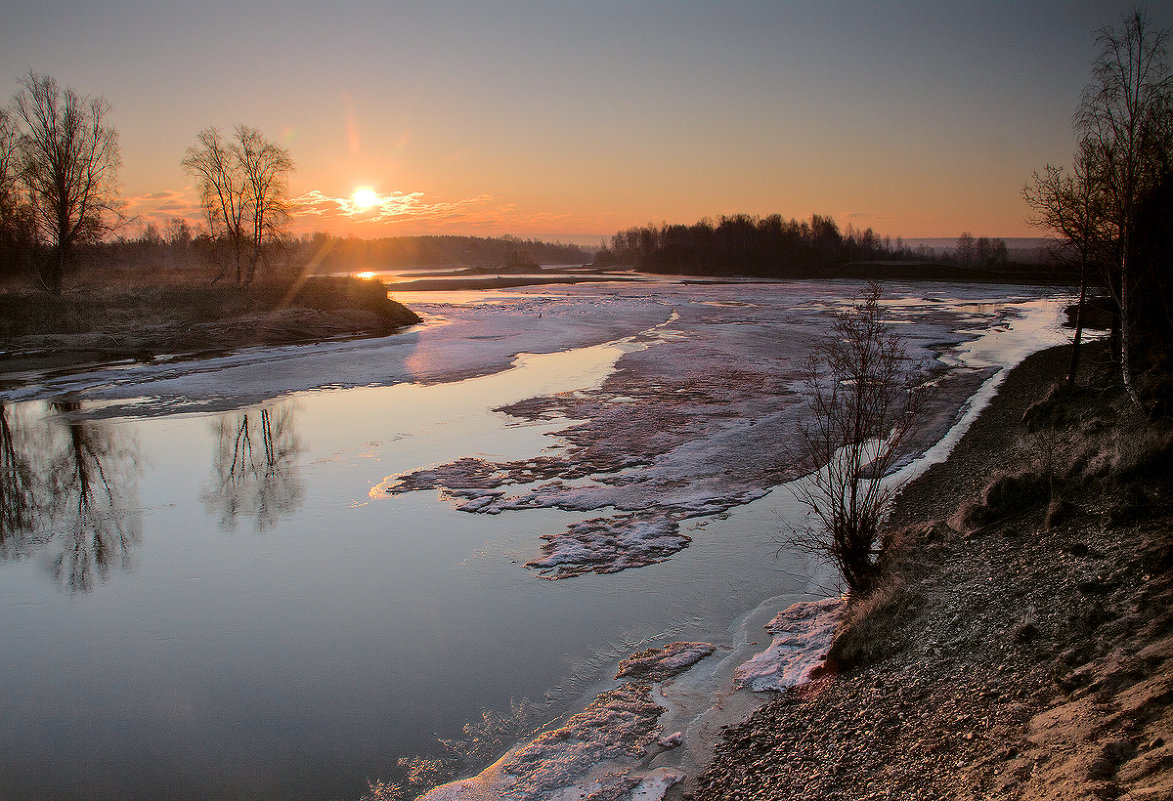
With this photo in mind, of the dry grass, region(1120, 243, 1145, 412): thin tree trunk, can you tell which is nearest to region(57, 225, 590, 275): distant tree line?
the dry grass

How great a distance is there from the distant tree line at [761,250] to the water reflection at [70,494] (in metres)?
100.0

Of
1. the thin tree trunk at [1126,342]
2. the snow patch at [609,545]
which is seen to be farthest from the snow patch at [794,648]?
the thin tree trunk at [1126,342]

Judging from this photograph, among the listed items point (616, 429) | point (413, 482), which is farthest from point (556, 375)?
point (413, 482)

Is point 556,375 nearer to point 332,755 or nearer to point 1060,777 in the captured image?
point 332,755

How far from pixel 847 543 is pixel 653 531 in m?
2.92

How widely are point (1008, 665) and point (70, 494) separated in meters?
14.1

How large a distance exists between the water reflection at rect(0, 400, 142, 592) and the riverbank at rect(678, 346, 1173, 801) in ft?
29.3

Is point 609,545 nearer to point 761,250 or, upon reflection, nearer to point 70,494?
point 70,494

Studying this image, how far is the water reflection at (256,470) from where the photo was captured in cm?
1111

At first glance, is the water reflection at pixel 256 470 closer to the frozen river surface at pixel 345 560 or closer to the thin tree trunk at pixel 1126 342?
the frozen river surface at pixel 345 560

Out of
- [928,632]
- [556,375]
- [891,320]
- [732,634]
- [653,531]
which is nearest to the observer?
[928,632]

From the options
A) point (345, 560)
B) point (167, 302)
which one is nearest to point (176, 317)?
point (167, 302)

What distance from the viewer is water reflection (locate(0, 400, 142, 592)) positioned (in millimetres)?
9422

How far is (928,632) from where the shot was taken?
6055 millimetres
